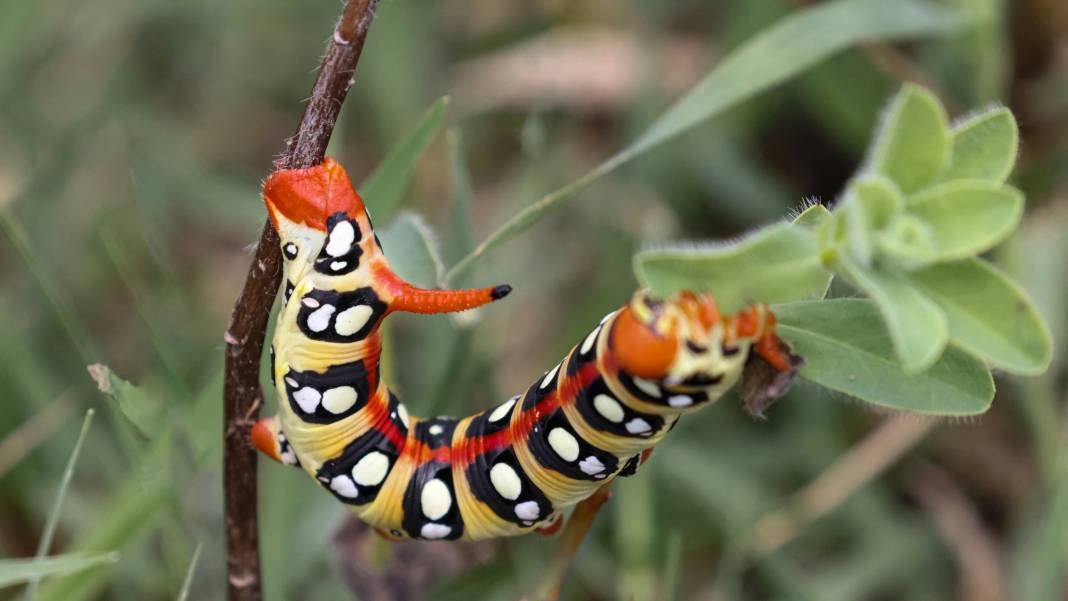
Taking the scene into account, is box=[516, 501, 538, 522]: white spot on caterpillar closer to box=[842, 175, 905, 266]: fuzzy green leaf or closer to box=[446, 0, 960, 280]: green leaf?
box=[446, 0, 960, 280]: green leaf

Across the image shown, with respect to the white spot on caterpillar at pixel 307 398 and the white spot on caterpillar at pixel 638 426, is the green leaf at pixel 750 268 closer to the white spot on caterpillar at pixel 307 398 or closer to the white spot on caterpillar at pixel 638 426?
the white spot on caterpillar at pixel 638 426

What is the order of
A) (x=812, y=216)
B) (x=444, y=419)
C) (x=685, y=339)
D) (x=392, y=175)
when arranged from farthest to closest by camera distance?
(x=392, y=175) → (x=444, y=419) → (x=812, y=216) → (x=685, y=339)

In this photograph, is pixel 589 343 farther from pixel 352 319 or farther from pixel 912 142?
pixel 912 142

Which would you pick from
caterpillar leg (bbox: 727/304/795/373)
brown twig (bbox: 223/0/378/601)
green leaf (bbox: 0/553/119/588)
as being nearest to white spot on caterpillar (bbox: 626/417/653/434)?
caterpillar leg (bbox: 727/304/795/373)

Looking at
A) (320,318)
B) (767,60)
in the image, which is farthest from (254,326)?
(767,60)

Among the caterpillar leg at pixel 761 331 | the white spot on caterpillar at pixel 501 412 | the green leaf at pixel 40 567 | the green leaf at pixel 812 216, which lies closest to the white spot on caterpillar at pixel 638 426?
the caterpillar leg at pixel 761 331
